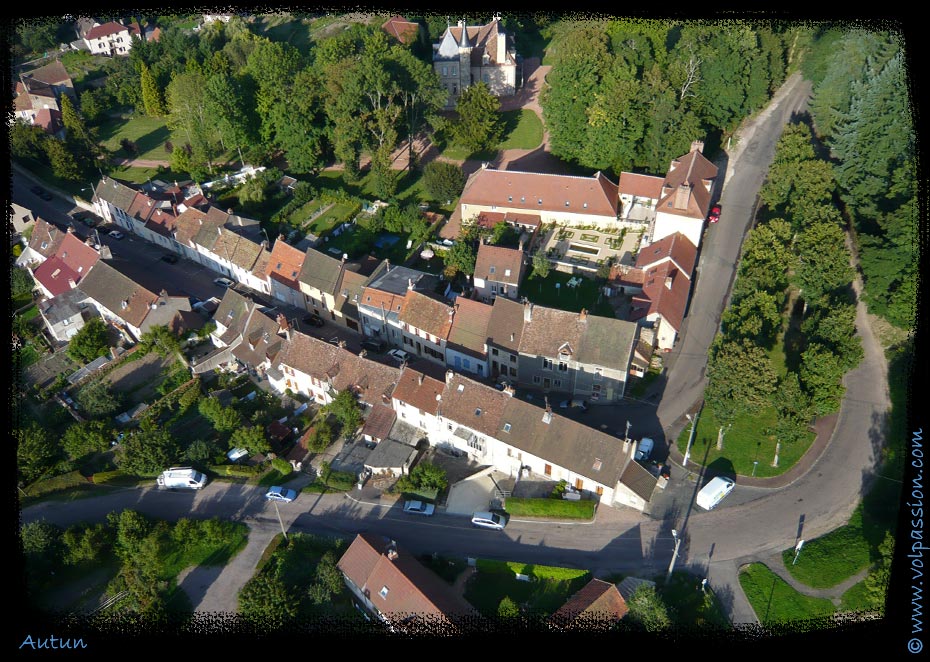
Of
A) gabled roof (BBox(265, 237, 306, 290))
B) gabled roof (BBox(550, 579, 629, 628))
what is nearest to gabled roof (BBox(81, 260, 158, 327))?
gabled roof (BBox(265, 237, 306, 290))

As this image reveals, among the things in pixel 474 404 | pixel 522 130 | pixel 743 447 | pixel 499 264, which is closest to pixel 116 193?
pixel 499 264

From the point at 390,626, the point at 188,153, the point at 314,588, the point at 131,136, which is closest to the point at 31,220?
the point at 188,153

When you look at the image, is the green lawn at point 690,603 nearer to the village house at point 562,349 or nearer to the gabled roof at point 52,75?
the village house at point 562,349

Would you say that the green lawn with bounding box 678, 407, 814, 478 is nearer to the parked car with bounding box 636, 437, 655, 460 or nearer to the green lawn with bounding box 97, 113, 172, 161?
the parked car with bounding box 636, 437, 655, 460

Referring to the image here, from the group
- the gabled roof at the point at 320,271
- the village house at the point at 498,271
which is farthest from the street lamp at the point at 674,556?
the gabled roof at the point at 320,271

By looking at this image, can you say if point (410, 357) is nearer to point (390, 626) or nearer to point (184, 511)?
point (184, 511)
